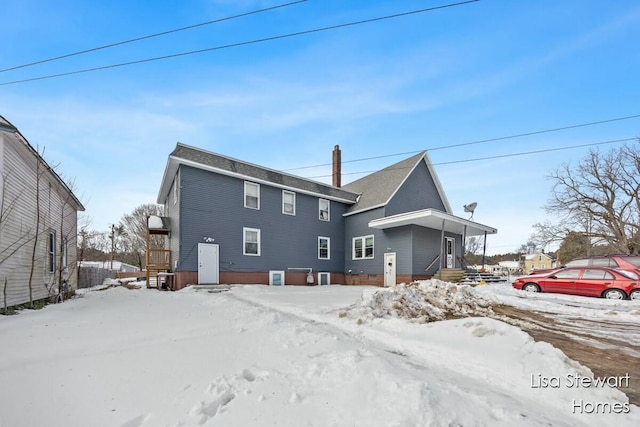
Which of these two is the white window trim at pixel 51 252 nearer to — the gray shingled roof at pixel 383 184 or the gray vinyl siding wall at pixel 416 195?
the gray shingled roof at pixel 383 184

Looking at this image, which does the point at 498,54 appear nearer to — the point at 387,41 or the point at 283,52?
the point at 387,41

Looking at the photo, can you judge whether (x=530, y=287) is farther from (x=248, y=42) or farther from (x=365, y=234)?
(x=248, y=42)

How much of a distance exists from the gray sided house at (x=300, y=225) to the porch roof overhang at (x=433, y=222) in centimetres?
5

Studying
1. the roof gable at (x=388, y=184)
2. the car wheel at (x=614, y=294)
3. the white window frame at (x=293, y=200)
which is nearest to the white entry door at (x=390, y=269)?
the roof gable at (x=388, y=184)

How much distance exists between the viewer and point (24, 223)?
8.35 meters

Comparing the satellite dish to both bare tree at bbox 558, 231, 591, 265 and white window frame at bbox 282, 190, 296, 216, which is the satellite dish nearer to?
white window frame at bbox 282, 190, 296, 216

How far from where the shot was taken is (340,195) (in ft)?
65.4

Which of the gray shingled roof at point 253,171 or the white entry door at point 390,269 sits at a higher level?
the gray shingled roof at point 253,171

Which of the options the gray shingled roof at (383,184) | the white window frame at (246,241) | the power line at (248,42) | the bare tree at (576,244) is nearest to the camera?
the power line at (248,42)

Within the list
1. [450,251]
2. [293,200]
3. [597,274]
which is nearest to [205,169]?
[293,200]

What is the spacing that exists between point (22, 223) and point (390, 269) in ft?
49.9

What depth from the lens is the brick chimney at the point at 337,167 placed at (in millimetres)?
23812

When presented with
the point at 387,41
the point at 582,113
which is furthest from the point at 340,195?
the point at 582,113

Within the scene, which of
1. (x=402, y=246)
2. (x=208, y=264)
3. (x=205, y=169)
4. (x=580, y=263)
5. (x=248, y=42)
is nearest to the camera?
(x=248, y=42)
